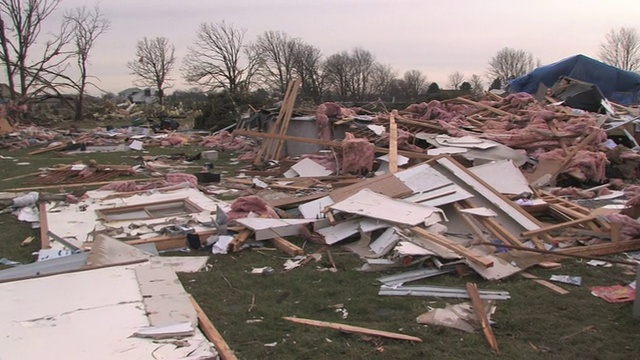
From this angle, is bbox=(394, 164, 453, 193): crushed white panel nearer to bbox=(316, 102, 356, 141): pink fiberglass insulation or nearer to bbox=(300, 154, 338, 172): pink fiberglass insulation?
bbox=(300, 154, 338, 172): pink fiberglass insulation

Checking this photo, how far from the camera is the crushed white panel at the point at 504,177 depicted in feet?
25.6

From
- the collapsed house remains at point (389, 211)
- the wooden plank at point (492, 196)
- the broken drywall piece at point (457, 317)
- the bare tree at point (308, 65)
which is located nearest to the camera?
the broken drywall piece at point (457, 317)

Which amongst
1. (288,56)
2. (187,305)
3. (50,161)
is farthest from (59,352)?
(288,56)

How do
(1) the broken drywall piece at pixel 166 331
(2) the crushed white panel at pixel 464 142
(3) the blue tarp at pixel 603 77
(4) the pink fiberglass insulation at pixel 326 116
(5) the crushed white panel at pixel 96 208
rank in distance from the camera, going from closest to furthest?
(1) the broken drywall piece at pixel 166 331 → (5) the crushed white panel at pixel 96 208 → (2) the crushed white panel at pixel 464 142 → (4) the pink fiberglass insulation at pixel 326 116 → (3) the blue tarp at pixel 603 77

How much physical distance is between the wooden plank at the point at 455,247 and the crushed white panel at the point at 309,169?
5405mm

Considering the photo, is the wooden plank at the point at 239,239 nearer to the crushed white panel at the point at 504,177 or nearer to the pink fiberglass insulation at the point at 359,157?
the crushed white panel at the point at 504,177

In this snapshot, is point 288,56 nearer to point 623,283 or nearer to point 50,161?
point 50,161

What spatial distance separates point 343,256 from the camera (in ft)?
19.0

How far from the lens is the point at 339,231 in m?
6.28

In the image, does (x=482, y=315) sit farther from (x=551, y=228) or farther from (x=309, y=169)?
(x=309, y=169)

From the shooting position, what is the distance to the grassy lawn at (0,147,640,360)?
11.6 ft

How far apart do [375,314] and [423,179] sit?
3.44 m

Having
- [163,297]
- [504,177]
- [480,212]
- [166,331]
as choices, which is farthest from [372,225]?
[166,331]

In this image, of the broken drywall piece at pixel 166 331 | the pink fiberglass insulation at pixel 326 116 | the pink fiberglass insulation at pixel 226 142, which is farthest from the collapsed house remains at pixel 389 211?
the pink fiberglass insulation at pixel 226 142
